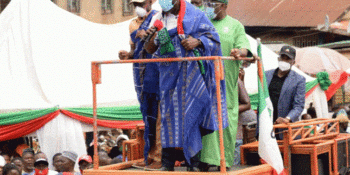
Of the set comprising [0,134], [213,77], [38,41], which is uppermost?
[38,41]

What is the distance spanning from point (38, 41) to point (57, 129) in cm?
218

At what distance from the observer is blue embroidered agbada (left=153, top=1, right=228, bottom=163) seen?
4.85m

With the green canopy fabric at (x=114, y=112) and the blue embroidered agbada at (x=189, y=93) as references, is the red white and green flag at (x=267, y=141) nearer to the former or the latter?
the blue embroidered agbada at (x=189, y=93)

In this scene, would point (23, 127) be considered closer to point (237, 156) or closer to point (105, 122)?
point (105, 122)

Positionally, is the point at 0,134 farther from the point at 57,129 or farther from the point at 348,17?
the point at 348,17

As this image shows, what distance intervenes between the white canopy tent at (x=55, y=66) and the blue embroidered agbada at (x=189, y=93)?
7.16 metres

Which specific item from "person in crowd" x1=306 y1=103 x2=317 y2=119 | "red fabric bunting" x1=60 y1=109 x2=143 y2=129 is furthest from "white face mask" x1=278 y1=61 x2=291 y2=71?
"person in crowd" x1=306 y1=103 x2=317 y2=119

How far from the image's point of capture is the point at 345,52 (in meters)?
24.7

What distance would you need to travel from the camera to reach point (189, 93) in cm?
487

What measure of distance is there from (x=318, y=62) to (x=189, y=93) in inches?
636

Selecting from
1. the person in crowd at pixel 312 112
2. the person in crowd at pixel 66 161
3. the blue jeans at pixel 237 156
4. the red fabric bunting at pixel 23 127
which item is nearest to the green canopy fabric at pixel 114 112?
the red fabric bunting at pixel 23 127

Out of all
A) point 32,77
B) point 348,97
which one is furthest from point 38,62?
point 348,97

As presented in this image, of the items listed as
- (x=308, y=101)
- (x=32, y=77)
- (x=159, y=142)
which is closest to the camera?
(x=159, y=142)

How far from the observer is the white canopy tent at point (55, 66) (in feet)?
39.8
